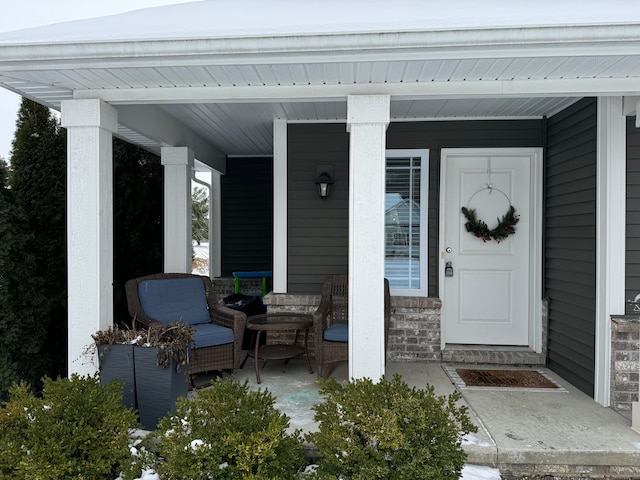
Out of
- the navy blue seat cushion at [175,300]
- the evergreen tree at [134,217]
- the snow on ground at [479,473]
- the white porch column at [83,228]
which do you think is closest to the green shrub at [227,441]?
the snow on ground at [479,473]

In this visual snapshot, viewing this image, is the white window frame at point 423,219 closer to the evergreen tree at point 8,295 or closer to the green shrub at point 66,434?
the green shrub at point 66,434

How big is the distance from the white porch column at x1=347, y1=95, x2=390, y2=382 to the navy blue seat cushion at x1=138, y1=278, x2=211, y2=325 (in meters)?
1.83

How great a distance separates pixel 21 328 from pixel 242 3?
314 cm

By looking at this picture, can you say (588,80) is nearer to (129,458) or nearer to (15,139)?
(129,458)

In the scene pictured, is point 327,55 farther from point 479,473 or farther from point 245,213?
point 245,213

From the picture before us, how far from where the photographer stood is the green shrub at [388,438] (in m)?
2.08

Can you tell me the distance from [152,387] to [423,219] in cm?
298

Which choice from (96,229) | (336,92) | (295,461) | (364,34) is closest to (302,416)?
(295,461)

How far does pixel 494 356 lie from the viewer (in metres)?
4.40

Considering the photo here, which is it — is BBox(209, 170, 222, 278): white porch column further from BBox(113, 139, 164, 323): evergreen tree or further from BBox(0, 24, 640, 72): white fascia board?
BBox(0, 24, 640, 72): white fascia board

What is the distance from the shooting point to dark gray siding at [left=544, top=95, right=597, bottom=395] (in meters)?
3.62

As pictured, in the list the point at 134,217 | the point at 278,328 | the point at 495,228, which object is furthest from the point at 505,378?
the point at 134,217

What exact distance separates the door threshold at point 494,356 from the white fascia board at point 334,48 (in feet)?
9.57

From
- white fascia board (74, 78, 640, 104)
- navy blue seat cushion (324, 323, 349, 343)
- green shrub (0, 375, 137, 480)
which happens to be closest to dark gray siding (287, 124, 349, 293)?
navy blue seat cushion (324, 323, 349, 343)
